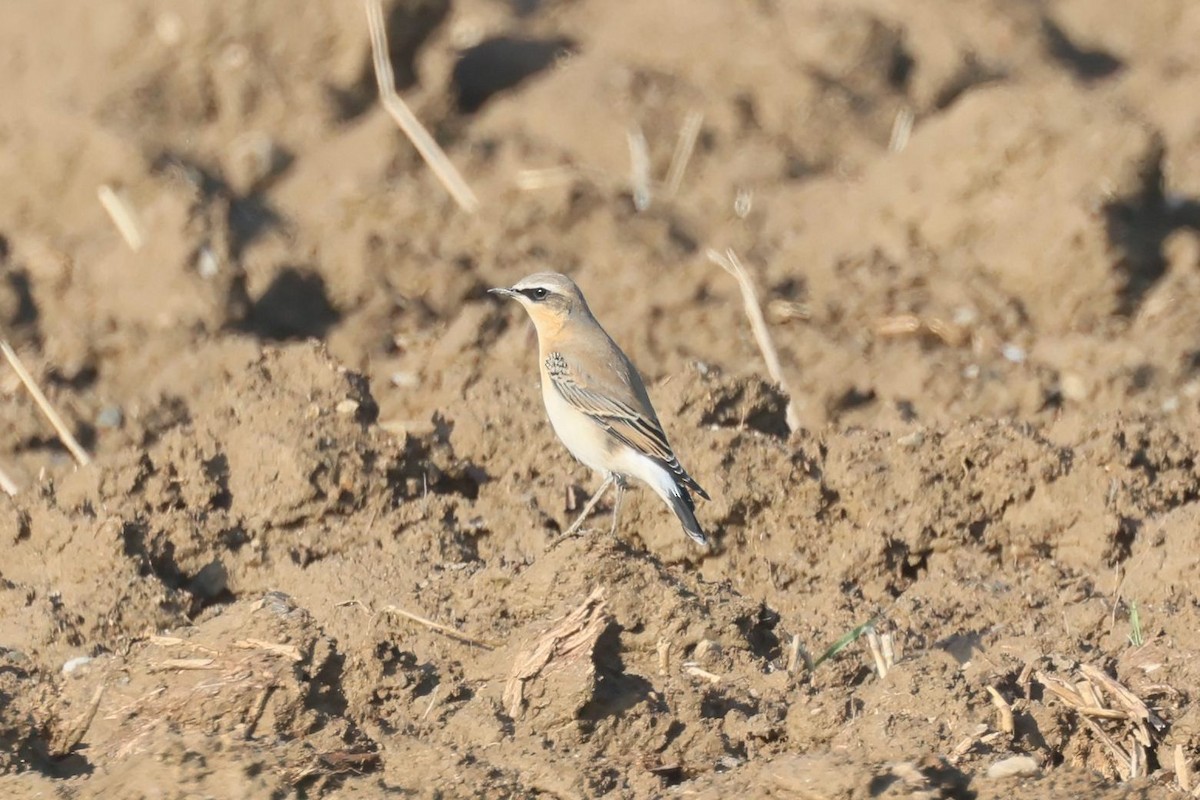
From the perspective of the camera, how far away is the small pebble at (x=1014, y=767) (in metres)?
5.57

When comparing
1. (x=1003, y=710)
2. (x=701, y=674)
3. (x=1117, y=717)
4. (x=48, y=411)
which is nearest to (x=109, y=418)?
(x=48, y=411)

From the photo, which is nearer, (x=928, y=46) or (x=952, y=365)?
(x=952, y=365)

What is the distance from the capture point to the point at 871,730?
5.89 m

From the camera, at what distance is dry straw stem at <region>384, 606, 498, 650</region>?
668 centimetres

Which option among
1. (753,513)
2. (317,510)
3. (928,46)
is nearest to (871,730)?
(753,513)

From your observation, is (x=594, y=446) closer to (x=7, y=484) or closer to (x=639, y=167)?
(x=7, y=484)

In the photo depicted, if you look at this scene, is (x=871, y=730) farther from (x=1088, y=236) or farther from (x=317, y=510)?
(x=1088, y=236)

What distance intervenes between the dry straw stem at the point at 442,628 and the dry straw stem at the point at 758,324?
320cm

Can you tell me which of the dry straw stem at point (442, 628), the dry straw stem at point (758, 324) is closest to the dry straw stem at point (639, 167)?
the dry straw stem at point (758, 324)

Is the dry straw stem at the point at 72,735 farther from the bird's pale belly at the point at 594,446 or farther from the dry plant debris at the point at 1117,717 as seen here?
the dry plant debris at the point at 1117,717

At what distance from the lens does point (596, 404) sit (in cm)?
845

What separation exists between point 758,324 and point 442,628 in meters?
4.43

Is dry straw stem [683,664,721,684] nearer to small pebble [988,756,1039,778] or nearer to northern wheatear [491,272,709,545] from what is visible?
northern wheatear [491,272,709,545]

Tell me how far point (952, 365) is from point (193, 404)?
14.5 ft
